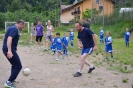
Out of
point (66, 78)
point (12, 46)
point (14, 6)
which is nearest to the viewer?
point (12, 46)

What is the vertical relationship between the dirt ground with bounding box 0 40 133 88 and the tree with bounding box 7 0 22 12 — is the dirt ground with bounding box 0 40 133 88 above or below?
below

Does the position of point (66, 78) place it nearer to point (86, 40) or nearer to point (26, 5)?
point (86, 40)

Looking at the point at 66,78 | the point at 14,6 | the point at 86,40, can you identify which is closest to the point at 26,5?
the point at 14,6

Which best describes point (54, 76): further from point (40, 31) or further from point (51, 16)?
point (51, 16)

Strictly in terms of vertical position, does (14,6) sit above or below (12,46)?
above

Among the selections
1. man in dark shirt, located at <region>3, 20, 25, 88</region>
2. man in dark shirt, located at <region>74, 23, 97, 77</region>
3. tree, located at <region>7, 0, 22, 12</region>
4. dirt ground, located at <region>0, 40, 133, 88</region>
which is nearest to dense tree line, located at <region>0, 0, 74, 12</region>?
tree, located at <region>7, 0, 22, 12</region>

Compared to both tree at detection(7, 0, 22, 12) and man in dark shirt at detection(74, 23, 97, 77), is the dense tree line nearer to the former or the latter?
tree at detection(7, 0, 22, 12)

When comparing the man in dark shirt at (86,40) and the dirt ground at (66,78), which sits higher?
the man in dark shirt at (86,40)

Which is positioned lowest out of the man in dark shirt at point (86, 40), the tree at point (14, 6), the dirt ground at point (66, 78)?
the dirt ground at point (66, 78)

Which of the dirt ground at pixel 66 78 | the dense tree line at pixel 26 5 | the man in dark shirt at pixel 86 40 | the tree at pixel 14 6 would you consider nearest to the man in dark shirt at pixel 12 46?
the dirt ground at pixel 66 78

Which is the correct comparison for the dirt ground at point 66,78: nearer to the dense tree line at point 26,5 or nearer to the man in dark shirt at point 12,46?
the man in dark shirt at point 12,46

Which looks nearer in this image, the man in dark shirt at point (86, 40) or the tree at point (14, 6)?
the man in dark shirt at point (86, 40)

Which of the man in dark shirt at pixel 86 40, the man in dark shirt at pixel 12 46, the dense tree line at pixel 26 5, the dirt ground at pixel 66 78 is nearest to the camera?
the man in dark shirt at pixel 12 46

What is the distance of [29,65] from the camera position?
12039mm
